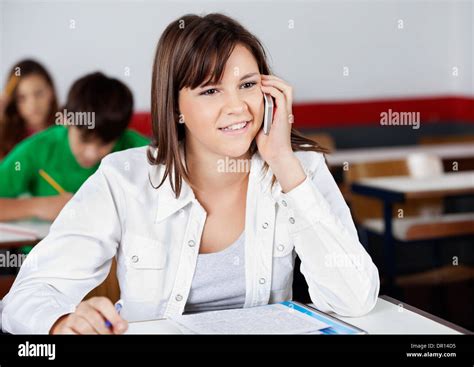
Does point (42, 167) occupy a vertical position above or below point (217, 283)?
above

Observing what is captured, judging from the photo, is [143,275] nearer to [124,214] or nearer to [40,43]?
[124,214]

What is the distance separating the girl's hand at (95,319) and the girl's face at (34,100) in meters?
2.74

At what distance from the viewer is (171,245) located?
148 centimetres

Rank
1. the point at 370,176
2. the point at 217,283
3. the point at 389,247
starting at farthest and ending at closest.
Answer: the point at 370,176 → the point at 389,247 → the point at 217,283

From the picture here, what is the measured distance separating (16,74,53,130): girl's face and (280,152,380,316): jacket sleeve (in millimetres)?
2579

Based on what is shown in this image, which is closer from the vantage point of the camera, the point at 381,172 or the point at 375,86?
the point at 381,172

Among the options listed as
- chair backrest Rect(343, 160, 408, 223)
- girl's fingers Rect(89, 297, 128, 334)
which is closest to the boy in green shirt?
chair backrest Rect(343, 160, 408, 223)

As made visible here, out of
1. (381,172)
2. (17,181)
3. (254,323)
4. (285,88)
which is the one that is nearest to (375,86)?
(381,172)

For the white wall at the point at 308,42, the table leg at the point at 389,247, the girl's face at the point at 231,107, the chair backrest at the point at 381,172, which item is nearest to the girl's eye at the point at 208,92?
the girl's face at the point at 231,107

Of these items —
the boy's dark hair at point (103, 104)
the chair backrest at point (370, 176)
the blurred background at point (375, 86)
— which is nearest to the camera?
the boy's dark hair at point (103, 104)

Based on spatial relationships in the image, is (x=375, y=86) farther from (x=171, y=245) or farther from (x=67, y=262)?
(x=67, y=262)

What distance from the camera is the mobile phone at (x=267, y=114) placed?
1443 millimetres

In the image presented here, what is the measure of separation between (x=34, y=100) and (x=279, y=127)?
259 cm

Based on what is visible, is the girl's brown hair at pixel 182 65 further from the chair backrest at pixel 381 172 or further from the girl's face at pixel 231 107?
the chair backrest at pixel 381 172
